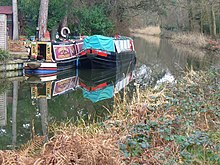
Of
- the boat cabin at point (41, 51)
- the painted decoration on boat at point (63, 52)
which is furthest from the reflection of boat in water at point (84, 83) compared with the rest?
the boat cabin at point (41, 51)

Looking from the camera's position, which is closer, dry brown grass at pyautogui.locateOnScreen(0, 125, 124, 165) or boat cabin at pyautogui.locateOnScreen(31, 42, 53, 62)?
dry brown grass at pyautogui.locateOnScreen(0, 125, 124, 165)

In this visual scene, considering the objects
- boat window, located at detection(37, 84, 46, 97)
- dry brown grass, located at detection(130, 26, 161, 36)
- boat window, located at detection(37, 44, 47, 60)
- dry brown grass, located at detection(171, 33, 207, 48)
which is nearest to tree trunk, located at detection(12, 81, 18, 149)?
boat window, located at detection(37, 84, 46, 97)

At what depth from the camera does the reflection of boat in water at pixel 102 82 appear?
11.3 m

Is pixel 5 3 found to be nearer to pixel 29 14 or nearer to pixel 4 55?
pixel 29 14

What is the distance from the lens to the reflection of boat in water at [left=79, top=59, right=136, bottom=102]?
11278 mm

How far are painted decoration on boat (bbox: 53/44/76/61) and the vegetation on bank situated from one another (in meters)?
9.19

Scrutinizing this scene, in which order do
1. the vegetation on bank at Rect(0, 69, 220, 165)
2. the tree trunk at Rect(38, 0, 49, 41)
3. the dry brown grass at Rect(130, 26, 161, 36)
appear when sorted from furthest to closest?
the dry brown grass at Rect(130, 26, 161, 36)
the tree trunk at Rect(38, 0, 49, 41)
the vegetation on bank at Rect(0, 69, 220, 165)

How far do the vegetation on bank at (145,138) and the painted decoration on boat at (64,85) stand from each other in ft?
18.3

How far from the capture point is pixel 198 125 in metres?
5.32

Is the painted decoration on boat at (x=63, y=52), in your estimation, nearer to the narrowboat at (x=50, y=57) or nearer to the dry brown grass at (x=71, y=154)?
the narrowboat at (x=50, y=57)

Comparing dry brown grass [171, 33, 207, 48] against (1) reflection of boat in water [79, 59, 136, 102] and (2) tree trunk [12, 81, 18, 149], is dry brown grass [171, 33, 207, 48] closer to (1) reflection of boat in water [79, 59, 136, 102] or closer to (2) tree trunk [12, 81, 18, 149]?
(1) reflection of boat in water [79, 59, 136, 102]

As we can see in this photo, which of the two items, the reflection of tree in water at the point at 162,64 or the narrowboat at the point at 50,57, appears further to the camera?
the reflection of tree in water at the point at 162,64

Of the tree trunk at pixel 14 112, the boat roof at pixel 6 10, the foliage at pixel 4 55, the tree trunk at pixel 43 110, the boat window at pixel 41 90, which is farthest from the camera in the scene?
the boat roof at pixel 6 10

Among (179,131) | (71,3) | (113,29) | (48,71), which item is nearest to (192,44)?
(113,29)
